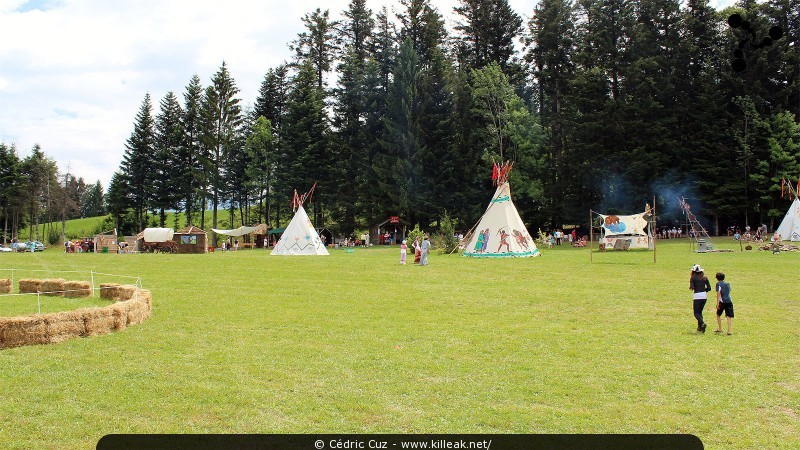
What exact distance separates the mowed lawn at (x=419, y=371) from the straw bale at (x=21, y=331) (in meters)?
0.20

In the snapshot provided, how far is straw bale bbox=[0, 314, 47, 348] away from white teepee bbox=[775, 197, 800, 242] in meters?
42.0

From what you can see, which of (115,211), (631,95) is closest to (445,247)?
(631,95)

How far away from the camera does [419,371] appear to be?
6.85m

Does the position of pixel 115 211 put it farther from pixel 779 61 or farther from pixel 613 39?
pixel 779 61

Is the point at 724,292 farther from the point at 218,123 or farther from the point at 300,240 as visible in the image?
the point at 218,123

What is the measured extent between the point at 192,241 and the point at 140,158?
83.3 ft

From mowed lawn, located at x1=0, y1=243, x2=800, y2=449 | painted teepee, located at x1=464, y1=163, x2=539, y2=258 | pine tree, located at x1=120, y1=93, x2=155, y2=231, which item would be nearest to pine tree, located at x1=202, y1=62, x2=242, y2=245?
pine tree, located at x1=120, y1=93, x2=155, y2=231

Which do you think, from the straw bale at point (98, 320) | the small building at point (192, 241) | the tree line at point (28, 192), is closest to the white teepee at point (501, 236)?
the straw bale at point (98, 320)

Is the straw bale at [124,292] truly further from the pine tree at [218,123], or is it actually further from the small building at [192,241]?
the pine tree at [218,123]

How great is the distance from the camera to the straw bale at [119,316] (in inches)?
371

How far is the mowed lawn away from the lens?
509 cm

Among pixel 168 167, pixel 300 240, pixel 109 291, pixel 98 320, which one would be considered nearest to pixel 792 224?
pixel 300 240

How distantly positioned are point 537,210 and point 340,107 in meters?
21.7

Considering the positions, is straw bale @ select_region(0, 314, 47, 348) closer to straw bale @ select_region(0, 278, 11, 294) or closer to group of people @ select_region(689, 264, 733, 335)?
straw bale @ select_region(0, 278, 11, 294)
